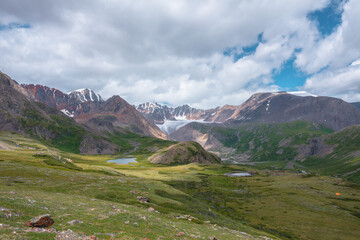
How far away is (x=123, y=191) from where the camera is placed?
59.6 m

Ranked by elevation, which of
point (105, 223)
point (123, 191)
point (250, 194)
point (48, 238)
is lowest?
point (250, 194)

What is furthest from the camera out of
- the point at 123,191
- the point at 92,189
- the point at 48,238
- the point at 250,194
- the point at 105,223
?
the point at 250,194

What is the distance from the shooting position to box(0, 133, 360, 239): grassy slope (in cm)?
2736

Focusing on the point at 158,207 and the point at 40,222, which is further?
the point at 158,207

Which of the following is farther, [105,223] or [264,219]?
[264,219]

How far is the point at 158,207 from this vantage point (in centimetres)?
5181

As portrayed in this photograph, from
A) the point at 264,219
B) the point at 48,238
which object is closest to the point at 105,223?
the point at 48,238

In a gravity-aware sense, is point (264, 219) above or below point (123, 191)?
below

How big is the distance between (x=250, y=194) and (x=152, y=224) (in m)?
104

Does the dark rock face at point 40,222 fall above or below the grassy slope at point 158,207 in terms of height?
above

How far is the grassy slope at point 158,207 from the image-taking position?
27.4 meters

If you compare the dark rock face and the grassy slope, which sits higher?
the dark rock face

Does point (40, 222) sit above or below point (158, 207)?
above

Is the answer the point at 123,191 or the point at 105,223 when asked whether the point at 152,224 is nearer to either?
the point at 105,223
